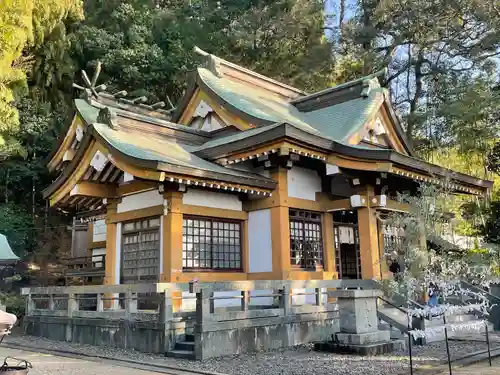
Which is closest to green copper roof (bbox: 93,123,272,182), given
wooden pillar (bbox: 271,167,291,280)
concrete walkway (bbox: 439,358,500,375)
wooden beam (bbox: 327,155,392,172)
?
wooden pillar (bbox: 271,167,291,280)

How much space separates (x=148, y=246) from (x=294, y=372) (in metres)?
5.84

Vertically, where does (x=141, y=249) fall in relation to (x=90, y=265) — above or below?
above

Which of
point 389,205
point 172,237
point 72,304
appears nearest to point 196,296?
point 172,237

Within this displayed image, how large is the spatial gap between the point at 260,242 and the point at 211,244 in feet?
4.19

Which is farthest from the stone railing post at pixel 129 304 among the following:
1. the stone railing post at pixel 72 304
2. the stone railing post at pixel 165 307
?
the stone railing post at pixel 72 304

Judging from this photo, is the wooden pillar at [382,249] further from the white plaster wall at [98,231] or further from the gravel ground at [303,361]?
the white plaster wall at [98,231]

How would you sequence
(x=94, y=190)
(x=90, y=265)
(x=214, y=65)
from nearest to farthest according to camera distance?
1. (x=94, y=190)
2. (x=214, y=65)
3. (x=90, y=265)

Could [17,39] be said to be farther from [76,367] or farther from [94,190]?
[76,367]

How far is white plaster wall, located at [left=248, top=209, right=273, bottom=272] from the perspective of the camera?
477 inches

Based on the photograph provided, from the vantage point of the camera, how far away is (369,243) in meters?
12.2

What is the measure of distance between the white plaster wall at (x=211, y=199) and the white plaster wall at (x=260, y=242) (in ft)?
1.69

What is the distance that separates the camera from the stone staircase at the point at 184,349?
28.0ft

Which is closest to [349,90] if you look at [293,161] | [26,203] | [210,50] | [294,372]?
[293,161]

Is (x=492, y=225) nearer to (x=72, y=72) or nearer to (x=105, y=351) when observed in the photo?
(x=105, y=351)
